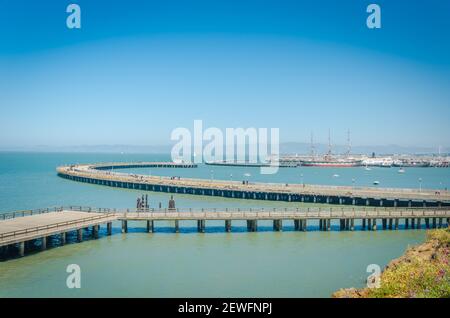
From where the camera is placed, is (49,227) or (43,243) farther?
(49,227)

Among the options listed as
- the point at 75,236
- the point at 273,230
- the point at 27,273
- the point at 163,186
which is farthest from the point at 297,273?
the point at 163,186

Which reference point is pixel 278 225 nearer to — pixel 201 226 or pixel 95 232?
pixel 201 226

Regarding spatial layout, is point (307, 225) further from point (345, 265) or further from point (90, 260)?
point (90, 260)

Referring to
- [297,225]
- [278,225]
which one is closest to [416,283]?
[278,225]

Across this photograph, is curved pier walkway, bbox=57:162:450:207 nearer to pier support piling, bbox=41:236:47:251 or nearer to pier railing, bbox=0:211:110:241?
pier railing, bbox=0:211:110:241

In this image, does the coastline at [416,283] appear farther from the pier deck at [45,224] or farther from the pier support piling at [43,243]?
the pier support piling at [43,243]

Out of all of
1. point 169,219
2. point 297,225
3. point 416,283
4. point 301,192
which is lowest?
point 297,225
